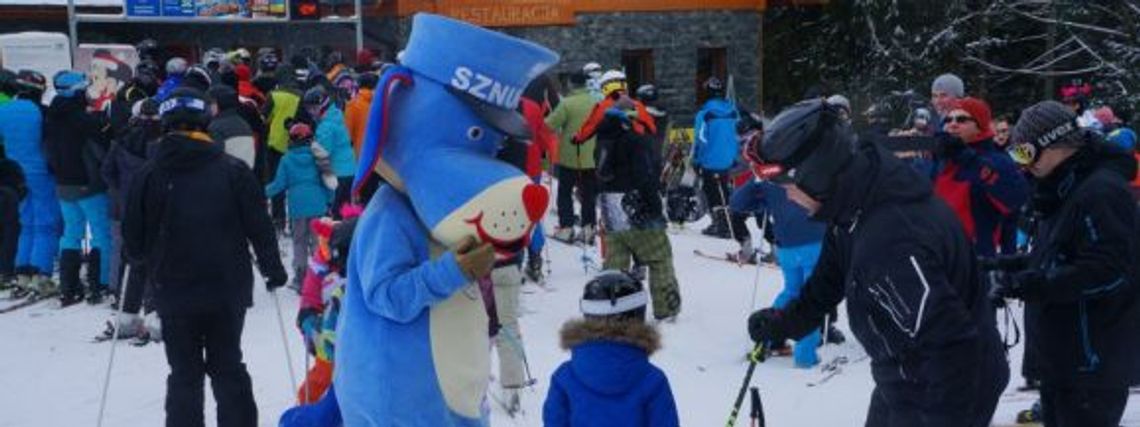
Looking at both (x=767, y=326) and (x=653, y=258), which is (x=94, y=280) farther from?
(x=767, y=326)

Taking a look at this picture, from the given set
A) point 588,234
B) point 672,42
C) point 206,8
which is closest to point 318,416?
point 588,234

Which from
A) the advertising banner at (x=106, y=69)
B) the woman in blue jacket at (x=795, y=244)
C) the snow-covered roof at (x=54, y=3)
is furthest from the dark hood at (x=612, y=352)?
the snow-covered roof at (x=54, y=3)

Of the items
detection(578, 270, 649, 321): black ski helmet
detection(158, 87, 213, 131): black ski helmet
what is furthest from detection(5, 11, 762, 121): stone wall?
detection(578, 270, 649, 321): black ski helmet

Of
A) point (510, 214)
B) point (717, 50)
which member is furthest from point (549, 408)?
point (717, 50)

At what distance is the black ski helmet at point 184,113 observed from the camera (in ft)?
17.0

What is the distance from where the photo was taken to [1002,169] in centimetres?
589

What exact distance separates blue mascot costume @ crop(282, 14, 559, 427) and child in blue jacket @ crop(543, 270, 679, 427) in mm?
282

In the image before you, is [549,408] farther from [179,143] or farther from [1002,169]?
[1002,169]

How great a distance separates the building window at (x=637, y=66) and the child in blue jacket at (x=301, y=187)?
12.7 m

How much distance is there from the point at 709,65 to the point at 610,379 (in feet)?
62.4

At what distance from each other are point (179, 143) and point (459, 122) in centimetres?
212

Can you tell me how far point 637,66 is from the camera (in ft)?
71.6

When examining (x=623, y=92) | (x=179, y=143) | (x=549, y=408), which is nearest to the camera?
(x=549, y=408)

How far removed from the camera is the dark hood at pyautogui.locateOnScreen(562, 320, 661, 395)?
3.64 meters
